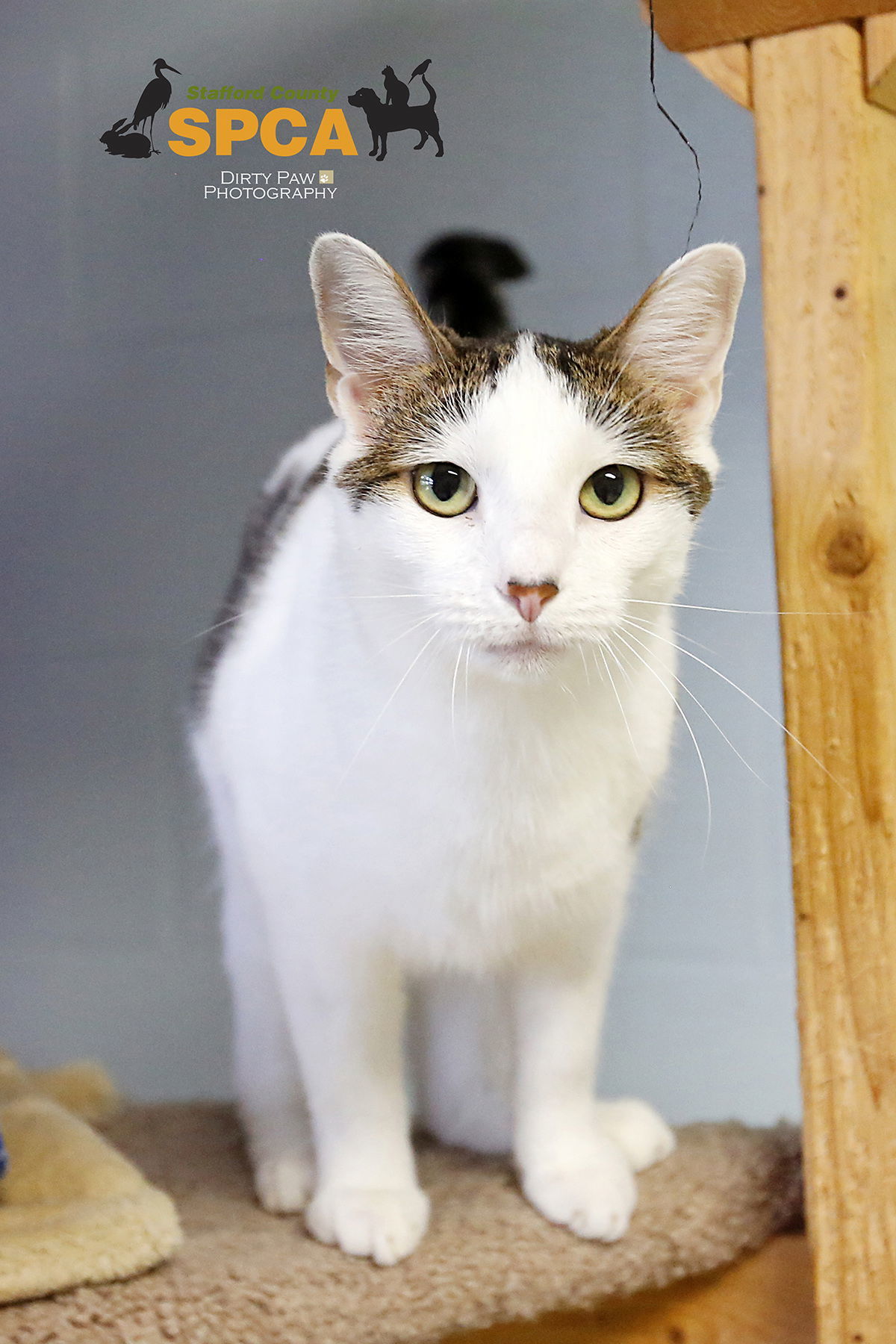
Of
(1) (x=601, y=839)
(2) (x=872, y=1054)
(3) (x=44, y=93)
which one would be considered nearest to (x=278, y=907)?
(1) (x=601, y=839)

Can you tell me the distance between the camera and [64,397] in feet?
4.36

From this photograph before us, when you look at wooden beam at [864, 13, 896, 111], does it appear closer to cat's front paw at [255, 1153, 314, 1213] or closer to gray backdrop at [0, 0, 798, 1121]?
gray backdrop at [0, 0, 798, 1121]

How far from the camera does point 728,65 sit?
90 centimetres

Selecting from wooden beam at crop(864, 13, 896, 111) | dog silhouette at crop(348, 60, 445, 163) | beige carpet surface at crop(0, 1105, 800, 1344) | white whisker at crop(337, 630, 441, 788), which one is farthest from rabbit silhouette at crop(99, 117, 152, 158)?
beige carpet surface at crop(0, 1105, 800, 1344)

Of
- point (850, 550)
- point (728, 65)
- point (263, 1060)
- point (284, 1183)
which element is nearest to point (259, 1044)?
point (263, 1060)

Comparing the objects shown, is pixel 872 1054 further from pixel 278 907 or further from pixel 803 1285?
pixel 278 907

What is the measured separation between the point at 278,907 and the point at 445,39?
769mm

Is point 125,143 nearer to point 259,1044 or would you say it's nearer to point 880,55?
point 880,55

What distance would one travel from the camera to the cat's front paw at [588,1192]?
0.97 m

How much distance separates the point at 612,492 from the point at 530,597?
5.7 inches

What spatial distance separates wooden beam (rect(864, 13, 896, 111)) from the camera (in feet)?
2.80

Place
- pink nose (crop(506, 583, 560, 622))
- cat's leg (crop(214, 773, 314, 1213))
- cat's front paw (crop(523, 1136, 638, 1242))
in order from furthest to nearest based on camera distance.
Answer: cat's leg (crop(214, 773, 314, 1213)) < cat's front paw (crop(523, 1136, 638, 1242)) < pink nose (crop(506, 583, 560, 622))

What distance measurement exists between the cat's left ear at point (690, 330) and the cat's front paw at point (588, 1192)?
0.64 meters

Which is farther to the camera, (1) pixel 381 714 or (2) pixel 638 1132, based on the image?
(2) pixel 638 1132
